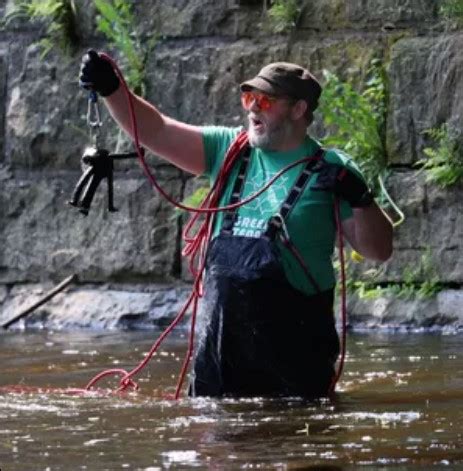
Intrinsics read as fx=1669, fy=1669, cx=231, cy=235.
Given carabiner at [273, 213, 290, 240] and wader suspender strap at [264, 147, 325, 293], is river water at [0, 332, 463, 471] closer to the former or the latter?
wader suspender strap at [264, 147, 325, 293]

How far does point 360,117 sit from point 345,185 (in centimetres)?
371

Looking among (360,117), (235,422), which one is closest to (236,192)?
(235,422)

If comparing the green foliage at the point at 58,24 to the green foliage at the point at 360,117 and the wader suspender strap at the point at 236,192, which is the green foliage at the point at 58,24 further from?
the wader suspender strap at the point at 236,192

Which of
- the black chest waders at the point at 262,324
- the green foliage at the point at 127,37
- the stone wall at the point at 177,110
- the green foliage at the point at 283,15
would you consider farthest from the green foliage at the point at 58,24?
the black chest waders at the point at 262,324

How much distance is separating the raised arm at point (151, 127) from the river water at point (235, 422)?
107 cm

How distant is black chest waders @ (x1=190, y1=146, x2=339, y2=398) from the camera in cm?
700

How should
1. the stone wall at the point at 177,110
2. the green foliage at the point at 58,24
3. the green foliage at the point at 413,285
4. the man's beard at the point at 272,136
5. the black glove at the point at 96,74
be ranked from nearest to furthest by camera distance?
the black glove at the point at 96,74, the man's beard at the point at 272,136, the green foliage at the point at 413,285, the stone wall at the point at 177,110, the green foliage at the point at 58,24

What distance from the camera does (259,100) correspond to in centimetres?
724

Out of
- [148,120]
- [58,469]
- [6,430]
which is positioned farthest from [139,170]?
[58,469]

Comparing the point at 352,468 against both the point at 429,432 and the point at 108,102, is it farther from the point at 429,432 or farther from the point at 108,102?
the point at 108,102

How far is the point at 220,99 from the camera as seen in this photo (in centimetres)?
1133

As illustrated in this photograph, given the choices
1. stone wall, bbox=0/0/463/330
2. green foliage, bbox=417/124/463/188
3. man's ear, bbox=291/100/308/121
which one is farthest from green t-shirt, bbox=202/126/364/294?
stone wall, bbox=0/0/463/330

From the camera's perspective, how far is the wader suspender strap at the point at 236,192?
711cm

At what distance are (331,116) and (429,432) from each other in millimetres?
5151
